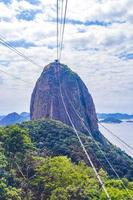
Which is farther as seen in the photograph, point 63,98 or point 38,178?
point 63,98

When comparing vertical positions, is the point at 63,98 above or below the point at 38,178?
above

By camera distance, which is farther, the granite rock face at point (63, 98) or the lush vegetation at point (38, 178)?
the granite rock face at point (63, 98)

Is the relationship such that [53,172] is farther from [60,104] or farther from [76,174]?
[60,104]

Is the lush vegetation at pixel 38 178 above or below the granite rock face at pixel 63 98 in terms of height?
below

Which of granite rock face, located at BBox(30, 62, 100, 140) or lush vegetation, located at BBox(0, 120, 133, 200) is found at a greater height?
granite rock face, located at BBox(30, 62, 100, 140)

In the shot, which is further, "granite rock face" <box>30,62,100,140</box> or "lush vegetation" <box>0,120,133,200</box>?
"granite rock face" <box>30,62,100,140</box>

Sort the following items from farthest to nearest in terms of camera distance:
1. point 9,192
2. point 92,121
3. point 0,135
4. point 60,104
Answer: point 92,121 → point 60,104 → point 0,135 → point 9,192

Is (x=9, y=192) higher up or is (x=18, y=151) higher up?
(x=18, y=151)

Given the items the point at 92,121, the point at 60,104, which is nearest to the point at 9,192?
the point at 60,104
